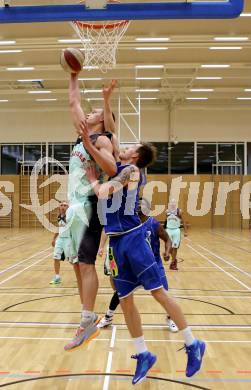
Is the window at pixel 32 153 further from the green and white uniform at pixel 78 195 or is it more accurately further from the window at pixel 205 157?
the green and white uniform at pixel 78 195

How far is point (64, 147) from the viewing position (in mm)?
28172

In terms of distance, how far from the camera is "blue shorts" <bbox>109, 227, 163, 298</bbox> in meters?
3.89

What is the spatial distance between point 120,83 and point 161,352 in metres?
19.5

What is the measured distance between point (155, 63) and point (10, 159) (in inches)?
463

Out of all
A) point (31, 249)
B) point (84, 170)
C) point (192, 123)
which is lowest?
point (31, 249)

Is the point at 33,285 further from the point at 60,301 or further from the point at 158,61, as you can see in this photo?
the point at 158,61

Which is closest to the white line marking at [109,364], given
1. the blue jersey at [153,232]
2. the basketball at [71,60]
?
the blue jersey at [153,232]

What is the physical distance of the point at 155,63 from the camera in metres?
20.4

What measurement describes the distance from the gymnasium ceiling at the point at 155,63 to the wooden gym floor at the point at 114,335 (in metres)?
9.05

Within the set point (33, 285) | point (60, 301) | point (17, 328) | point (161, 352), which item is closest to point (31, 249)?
point (33, 285)

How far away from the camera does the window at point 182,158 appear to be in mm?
27828

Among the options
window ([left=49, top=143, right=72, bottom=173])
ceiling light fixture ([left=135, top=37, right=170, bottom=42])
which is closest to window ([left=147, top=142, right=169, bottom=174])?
window ([left=49, top=143, right=72, bottom=173])

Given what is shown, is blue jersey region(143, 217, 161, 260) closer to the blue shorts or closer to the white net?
the blue shorts

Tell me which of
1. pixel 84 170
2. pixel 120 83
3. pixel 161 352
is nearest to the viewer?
pixel 84 170
